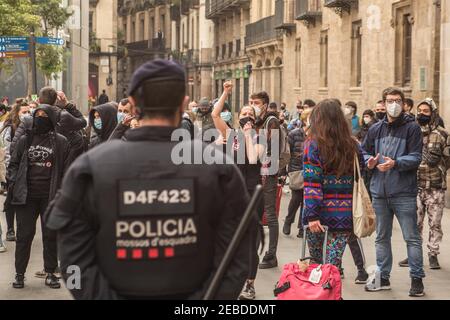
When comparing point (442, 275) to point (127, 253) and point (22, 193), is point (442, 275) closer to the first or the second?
point (22, 193)

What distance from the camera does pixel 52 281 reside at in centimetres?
865

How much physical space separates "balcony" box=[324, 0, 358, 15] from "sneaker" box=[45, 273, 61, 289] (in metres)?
19.2

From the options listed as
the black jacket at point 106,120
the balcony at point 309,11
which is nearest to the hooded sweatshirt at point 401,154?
the black jacket at point 106,120

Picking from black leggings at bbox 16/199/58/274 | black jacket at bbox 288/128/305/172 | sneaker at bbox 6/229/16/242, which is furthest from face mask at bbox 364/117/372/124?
black leggings at bbox 16/199/58/274

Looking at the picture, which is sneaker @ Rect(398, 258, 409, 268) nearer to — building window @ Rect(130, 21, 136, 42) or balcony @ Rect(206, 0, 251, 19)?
balcony @ Rect(206, 0, 251, 19)

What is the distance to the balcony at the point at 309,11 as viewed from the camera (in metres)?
31.3

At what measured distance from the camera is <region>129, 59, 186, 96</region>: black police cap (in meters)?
3.61

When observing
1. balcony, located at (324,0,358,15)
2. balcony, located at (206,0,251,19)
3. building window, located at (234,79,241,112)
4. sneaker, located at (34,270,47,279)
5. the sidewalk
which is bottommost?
the sidewalk

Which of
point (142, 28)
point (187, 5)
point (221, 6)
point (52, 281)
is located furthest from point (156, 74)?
point (142, 28)

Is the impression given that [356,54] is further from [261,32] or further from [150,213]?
[150,213]

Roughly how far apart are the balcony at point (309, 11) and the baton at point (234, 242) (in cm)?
2828

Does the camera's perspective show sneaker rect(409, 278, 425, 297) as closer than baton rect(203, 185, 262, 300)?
No

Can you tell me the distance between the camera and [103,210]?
11.5ft

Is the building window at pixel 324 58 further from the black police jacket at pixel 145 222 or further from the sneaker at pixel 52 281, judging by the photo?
the black police jacket at pixel 145 222
